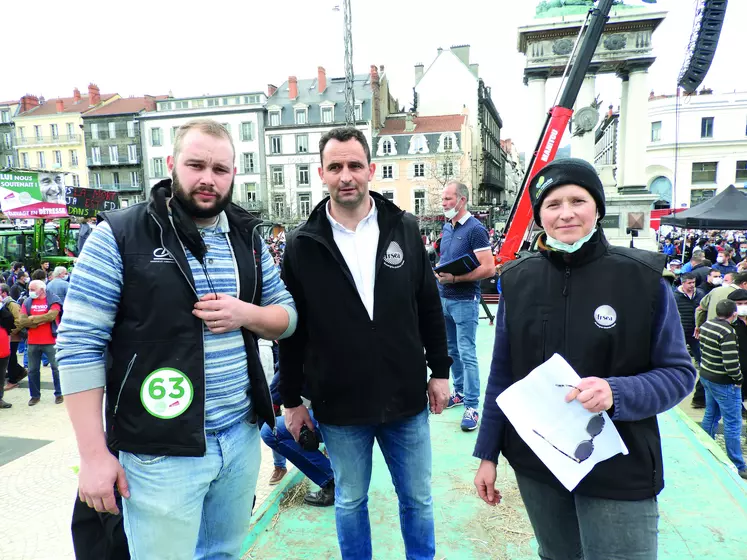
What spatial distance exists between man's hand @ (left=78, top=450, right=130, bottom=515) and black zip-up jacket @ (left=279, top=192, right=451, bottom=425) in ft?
3.10

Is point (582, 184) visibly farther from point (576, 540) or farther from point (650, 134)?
point (650, 134)

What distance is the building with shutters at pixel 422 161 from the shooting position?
37.7m

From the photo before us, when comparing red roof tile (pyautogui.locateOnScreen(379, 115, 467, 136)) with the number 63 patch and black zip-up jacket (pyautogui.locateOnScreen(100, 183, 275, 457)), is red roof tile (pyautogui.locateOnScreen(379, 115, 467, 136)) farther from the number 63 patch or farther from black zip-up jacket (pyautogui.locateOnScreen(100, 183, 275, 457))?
the number 63 patch

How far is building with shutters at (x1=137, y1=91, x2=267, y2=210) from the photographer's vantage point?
41312 millimetres

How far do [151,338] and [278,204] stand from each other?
133 ft

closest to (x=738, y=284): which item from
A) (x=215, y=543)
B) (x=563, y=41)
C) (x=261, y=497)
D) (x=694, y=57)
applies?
(x=261, y=497)

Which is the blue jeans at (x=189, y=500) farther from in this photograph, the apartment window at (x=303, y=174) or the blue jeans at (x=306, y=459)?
the apartment window at (x=303, y=174)

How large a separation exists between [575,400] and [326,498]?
7.27ft

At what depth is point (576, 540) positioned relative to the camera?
1721 mm

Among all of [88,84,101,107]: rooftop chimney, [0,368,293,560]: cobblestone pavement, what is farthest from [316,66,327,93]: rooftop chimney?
[0,368,293,560]: cobblestone pavement

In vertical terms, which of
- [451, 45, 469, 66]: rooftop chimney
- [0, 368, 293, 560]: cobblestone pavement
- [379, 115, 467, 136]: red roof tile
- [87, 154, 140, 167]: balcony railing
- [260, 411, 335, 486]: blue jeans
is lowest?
[0, 368, 293, 560]: cobblestone pavement

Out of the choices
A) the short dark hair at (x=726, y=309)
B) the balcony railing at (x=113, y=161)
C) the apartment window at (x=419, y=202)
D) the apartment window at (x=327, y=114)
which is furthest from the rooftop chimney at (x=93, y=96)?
the short dark hair at (x=726, y=309)

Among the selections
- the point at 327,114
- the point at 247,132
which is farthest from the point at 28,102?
the point at 327,114

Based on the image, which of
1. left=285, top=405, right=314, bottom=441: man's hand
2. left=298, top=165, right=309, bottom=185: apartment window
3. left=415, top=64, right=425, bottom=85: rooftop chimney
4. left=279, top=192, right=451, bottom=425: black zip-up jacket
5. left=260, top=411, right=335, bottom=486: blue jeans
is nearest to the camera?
left=279, top=192, right=451, bottom=425: black zip-up jacket
